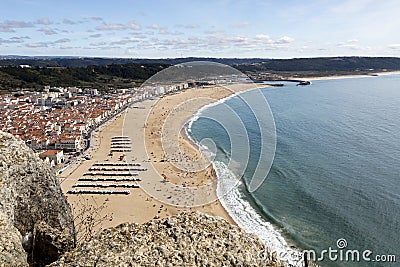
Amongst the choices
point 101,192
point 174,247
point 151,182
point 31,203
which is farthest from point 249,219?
point 174,247

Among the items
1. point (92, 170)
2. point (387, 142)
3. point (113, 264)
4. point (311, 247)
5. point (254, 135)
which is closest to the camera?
point (113, 264)

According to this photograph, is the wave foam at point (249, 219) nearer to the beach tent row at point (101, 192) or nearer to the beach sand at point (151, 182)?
the beach sand at point (151, 182)

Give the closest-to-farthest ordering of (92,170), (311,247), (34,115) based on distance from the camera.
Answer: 1. (311,247)
2. (92,170)
3. (34,115)

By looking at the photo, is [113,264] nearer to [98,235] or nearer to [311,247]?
[98,235]

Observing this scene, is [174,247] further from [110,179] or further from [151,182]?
[110,179]

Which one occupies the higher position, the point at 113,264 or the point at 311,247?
the point at 113,264

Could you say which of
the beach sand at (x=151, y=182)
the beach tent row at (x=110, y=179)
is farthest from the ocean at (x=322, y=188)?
the beach tent row at (x=110, y=179)

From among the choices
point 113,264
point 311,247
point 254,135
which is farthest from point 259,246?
point 254,135
